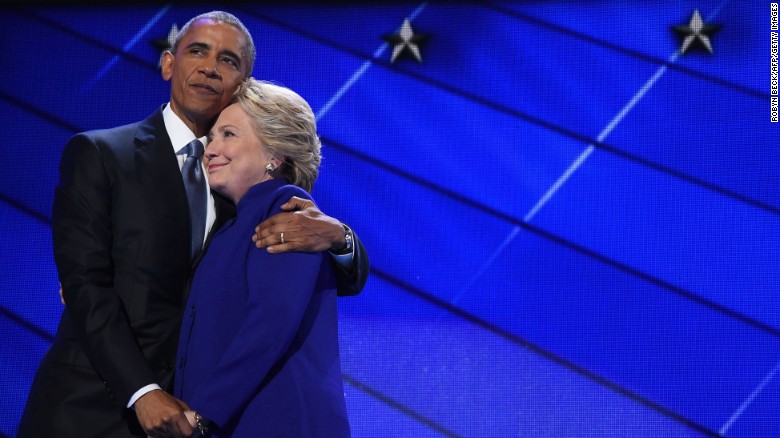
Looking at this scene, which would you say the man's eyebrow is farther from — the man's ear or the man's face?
the man's ear

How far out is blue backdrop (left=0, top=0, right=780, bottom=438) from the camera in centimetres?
333

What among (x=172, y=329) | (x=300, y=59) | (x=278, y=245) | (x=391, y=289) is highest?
(x=300, y=59)

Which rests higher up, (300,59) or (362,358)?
(300,59)

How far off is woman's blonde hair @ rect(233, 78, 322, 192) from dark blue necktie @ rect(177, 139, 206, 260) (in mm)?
156

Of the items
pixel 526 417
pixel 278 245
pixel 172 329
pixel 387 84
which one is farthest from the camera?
pixel 387 84

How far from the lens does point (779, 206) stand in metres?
3.38

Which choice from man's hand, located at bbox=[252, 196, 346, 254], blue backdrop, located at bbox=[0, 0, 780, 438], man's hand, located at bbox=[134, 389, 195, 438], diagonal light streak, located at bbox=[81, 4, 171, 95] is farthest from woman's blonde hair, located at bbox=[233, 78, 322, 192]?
diagonal light streak, located at bbox=[81, 4, 171, 95]

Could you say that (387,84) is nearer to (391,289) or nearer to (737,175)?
(391,289)

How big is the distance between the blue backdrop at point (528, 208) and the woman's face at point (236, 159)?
1482 millimetres

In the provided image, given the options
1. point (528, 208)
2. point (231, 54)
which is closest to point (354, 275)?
point (231, 54)

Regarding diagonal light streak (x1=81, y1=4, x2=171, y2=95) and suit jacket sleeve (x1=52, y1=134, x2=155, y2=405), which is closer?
suit jacket sleeve (x1=52, y1=134, x2=155, y2=405)

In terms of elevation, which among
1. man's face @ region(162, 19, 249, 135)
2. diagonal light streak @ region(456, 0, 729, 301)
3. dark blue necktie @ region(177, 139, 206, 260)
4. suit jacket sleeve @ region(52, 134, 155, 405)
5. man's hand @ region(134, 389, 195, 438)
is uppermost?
diagonal light streak @ region(456, 0, 729, 301)

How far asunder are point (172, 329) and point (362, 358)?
4.85 feet

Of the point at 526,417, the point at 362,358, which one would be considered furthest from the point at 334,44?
the point at 526,417
